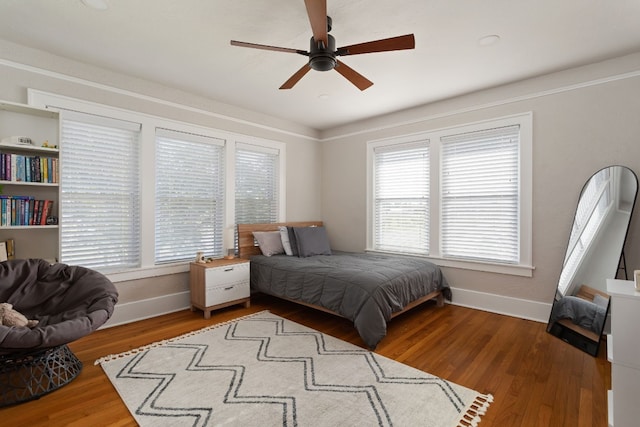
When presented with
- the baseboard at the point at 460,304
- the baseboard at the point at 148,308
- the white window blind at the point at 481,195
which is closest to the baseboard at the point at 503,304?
the baseboard at the point at 460,304

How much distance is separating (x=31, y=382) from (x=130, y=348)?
69 cm

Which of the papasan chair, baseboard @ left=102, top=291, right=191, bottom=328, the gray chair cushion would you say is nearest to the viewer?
the papasan chair

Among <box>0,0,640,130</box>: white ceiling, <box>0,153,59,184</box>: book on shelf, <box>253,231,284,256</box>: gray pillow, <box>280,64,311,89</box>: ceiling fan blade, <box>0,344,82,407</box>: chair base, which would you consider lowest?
<box>0,344,82,407</box>: chair base

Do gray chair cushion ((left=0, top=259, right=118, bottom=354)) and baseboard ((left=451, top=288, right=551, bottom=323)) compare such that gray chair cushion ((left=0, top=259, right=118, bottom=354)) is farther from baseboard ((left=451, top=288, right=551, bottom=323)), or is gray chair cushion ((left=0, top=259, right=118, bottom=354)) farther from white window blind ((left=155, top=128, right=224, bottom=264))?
baseboard ((left=451, top=288, right=551, bottom=323))

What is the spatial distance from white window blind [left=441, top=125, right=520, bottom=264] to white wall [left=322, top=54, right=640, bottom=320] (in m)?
0.20

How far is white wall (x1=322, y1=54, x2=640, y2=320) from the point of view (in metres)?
2.82

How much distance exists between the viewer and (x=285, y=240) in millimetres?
4359

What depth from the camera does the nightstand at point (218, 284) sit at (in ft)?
11.2

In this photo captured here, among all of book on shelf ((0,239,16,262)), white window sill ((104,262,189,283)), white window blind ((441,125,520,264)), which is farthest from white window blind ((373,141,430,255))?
book on shelf ((0,239,16,262))

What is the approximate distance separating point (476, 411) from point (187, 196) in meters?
3.55

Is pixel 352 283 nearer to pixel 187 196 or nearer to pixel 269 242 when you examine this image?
pixel 269 242

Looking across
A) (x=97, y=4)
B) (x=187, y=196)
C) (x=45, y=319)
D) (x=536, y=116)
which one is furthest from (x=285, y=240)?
(x=536, y=116)

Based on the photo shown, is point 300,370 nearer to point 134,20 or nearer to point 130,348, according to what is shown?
point 130,348

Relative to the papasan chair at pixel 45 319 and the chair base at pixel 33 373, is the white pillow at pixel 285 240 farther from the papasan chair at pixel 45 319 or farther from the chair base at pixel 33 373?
the chair base at pixel 33 373
